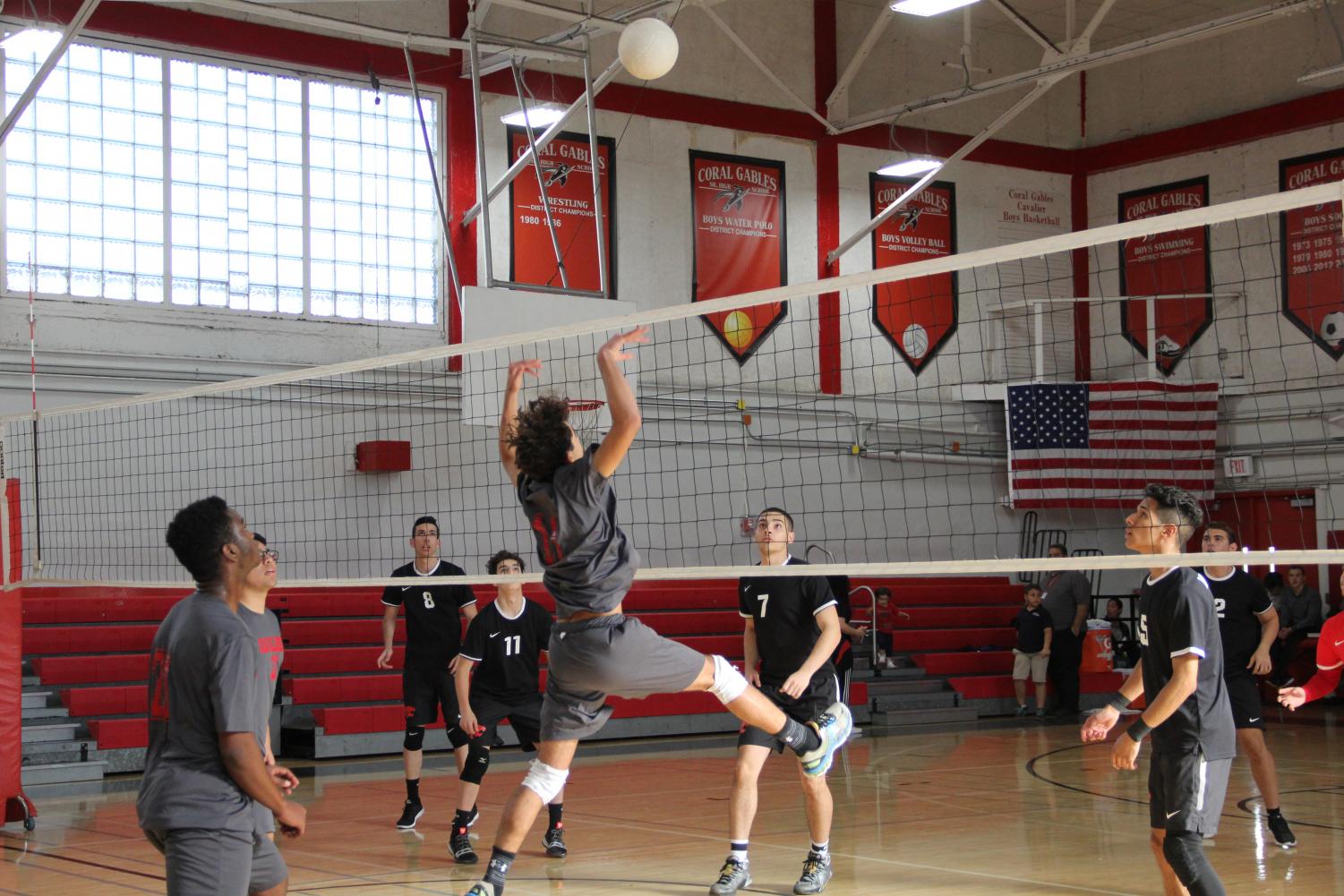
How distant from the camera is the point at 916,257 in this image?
20031 millimetres

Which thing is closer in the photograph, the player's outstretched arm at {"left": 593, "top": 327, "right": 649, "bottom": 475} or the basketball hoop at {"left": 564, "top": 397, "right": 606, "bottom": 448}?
the player's outstretched arm at {"left": 593, "top": 327, "right": 649, "bottom": 475}

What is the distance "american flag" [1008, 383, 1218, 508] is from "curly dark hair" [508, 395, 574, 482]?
47.8ft

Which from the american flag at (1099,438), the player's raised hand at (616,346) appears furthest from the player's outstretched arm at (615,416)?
the american flag at (1099,438)

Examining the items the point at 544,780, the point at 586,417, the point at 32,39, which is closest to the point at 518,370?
the point at 544,780

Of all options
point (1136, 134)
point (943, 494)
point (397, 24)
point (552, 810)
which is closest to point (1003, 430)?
point (943, 494)

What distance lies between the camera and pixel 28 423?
13.7 m

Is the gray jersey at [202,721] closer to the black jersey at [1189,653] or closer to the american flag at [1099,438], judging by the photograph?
the black jersey at [1189,653]

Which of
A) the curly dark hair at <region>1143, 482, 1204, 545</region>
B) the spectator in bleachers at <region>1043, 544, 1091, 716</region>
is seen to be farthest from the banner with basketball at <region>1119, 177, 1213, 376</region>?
the curly dark hair at <region>1143, 482, 1204, 545</region>

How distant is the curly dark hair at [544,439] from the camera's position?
4965mm

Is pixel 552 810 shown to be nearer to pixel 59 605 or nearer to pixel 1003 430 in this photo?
pixel 59 605

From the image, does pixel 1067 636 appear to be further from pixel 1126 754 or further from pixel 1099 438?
pixel 1126 754

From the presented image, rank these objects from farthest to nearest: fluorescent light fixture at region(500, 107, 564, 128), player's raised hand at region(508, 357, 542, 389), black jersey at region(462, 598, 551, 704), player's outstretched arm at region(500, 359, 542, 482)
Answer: fluorescent light fixture at region(500, 107, 564, 128) → black jersey at region(462, 598, 551, 704) → player's raised hand at region(508, 357, 542, 389) → player's outstretched arm at region(500, 359, 542, 482)

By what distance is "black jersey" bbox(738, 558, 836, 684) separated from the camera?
22.0 feet

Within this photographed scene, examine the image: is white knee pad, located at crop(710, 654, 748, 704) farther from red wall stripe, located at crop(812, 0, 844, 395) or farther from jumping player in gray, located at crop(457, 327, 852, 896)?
red wall stripe, located at crop(812, 0, 844, 395)
